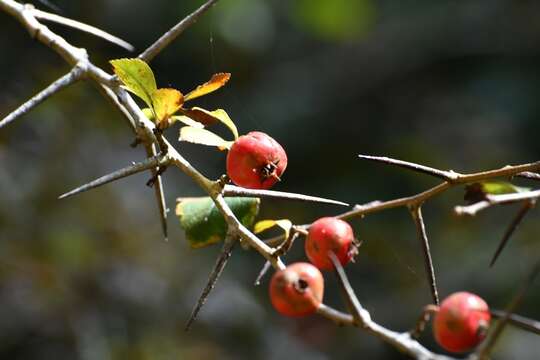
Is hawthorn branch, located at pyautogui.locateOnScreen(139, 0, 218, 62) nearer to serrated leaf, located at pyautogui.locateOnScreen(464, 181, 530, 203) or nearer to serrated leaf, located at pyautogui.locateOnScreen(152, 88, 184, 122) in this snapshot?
serrated leaf, located at pyautogui.locateOnScreen(152, 88, 184, 122)

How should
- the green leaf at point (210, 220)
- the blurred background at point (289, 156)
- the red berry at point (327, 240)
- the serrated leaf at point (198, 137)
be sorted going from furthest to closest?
the blurred background at point (289, 156) → the green leaf at point (210, 220) → the serrated leaf at point (198, 137) → the red berry at point (327, 240)

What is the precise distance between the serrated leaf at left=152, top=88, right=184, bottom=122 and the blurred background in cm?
135

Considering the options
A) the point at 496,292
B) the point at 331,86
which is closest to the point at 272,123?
the point at 331,86

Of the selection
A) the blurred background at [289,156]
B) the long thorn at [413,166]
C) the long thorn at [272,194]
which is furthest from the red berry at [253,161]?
the blurred background at [289,156]

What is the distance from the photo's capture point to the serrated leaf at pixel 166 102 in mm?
955

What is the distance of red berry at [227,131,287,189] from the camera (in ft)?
2.99

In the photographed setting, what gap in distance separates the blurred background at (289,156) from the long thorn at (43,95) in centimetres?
128

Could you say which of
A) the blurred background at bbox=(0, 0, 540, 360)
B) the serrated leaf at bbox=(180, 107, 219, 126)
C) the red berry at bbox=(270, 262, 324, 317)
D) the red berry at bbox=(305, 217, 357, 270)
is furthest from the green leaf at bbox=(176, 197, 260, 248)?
the blurred background at bbox=(0, 0, 540, 360)

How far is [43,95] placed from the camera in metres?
0.90

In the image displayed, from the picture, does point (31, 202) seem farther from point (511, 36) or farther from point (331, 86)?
point (511, 36)

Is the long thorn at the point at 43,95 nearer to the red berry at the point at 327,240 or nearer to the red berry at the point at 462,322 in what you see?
the red berry at the point at 327,240

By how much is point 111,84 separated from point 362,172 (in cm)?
242

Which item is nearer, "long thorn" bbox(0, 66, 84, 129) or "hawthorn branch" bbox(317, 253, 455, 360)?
"hawthorn branch" bbox(317, 253, 455, 360)

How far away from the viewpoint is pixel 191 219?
1.09 m
